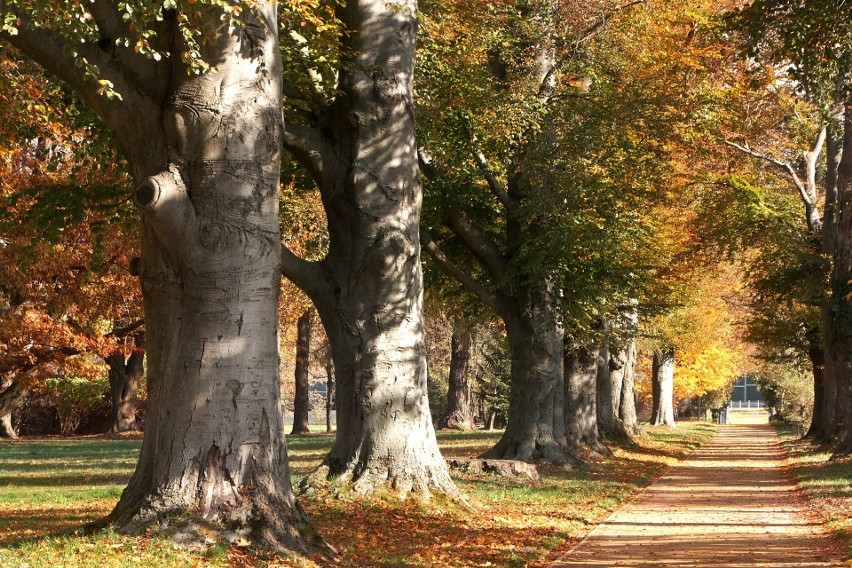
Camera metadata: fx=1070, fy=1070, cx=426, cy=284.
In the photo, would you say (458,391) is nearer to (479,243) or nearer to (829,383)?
(829,383)

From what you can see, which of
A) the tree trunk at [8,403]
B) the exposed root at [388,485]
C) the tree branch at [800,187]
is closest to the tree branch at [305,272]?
the exposed root at [388,485]

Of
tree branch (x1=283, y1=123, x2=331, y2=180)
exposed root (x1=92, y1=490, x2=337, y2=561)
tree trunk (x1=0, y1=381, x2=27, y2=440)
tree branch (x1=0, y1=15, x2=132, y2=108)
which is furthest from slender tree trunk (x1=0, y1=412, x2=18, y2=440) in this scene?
exposed root (x1=92, y1=490, x2=337, y2=561)

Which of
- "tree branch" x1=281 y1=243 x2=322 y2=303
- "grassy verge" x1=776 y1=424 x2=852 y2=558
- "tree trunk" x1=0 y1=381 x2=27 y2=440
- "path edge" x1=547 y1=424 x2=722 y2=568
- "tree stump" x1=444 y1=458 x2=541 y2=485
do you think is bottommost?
"path edge" x1=547 y1=424 x2=722 y2=568

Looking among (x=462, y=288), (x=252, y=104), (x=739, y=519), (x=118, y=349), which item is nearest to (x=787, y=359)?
(x=462, y=288)

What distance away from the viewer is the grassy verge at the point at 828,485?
504 inches

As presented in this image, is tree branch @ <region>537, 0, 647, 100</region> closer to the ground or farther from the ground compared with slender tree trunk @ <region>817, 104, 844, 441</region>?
farther from the ground

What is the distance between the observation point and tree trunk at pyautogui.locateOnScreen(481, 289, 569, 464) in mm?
22269

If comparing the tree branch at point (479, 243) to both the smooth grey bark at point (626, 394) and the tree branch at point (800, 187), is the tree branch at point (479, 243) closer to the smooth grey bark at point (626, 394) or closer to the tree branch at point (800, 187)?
the tree branch at point (800, 187)

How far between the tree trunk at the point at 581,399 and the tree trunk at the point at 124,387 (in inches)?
799

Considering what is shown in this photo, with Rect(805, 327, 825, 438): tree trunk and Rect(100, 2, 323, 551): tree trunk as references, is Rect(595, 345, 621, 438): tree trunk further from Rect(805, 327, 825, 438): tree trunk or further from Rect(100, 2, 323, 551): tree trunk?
Rect(100, 2, 323, 551): tree trunk

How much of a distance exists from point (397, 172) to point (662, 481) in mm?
10348

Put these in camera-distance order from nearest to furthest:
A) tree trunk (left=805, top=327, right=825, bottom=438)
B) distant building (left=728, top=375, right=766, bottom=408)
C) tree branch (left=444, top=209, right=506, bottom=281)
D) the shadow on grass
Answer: the shadow on grass → tree branch (left=444, top=209, right=506, bottom=281) → tree trunk (left=805, top=327, right=825, bottom=438) → distant building (left=728, top=375, right=766, bottom=408)

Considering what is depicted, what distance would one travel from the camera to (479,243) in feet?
71.4

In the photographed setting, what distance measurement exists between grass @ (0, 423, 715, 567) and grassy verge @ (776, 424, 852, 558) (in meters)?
2.86
